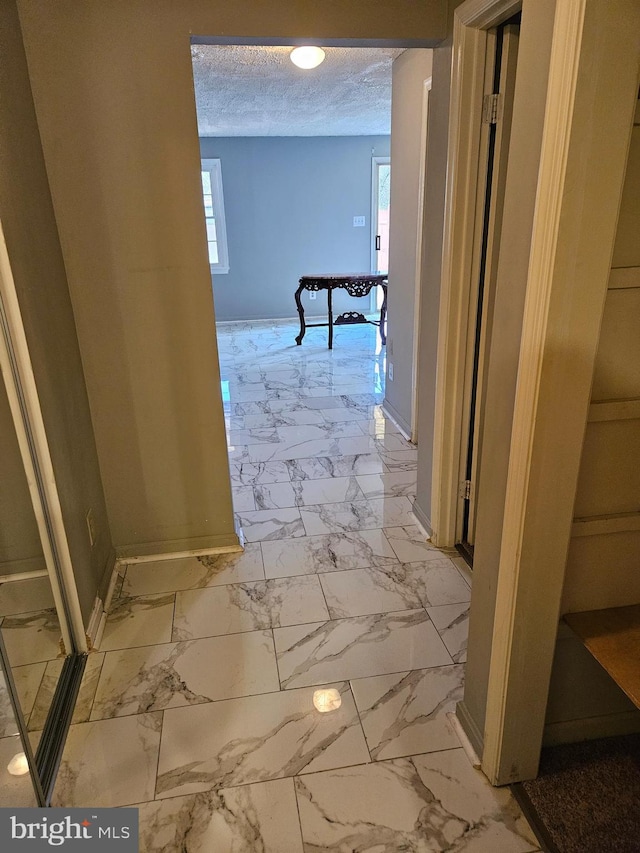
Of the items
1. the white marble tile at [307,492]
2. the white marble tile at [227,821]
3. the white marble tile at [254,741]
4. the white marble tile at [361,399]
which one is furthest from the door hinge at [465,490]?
the white marble tile at [361,399]

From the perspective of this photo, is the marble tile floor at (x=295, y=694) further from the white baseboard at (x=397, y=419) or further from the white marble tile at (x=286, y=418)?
the white marble tile at (x=286, y=418)

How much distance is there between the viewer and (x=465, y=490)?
8.07 ft

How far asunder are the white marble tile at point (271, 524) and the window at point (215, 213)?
5.08 meters

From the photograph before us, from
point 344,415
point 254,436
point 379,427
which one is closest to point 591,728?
point 379,427

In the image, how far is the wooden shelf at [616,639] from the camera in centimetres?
119

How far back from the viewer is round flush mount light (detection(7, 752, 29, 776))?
4.23 feet

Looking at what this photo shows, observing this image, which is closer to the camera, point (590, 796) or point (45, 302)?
point (590, 796)

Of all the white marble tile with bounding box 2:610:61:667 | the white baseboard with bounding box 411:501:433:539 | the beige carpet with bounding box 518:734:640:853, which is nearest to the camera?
the beige carpet with bounding box 518:734:640:853

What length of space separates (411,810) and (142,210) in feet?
6.97

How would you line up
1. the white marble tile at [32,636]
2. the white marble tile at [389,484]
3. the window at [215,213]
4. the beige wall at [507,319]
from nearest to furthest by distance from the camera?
the beige wall at [507,319]
the white marble tile at [32,636]
the white marble tile at [389,484]
the window at [215,213]

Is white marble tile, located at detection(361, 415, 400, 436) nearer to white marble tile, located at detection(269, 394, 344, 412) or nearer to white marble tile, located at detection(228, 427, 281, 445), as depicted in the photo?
white marble tile, located at detection(269, 394, 344, 412)

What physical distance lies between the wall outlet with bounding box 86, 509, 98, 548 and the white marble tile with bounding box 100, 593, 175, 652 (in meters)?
0.29

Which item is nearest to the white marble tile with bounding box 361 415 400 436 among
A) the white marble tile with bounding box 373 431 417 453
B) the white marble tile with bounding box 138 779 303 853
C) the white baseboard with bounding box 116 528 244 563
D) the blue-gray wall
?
the white marble tile with bounding box 373 431 417 453

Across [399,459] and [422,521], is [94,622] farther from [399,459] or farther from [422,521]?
[399,459]
